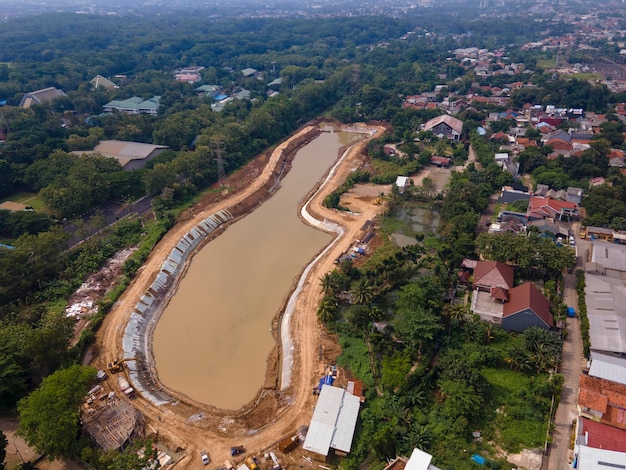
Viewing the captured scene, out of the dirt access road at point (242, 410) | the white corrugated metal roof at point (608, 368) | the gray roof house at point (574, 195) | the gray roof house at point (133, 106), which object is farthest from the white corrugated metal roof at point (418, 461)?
the gray roof house at point (133, 106)

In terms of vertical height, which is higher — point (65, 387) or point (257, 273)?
point (65, 387)

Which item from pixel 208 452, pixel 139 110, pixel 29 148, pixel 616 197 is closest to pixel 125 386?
pixel 208 452

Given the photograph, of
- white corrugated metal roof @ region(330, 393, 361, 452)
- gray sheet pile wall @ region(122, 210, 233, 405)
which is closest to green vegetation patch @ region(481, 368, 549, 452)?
white corrugated metal roof @ region(330, 393, 361, 452)

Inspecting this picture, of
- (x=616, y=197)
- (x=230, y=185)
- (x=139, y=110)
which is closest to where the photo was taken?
(x=616, y=197)

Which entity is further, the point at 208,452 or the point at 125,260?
the point at 125,260

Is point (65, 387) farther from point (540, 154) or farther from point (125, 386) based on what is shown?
point (540, 154)

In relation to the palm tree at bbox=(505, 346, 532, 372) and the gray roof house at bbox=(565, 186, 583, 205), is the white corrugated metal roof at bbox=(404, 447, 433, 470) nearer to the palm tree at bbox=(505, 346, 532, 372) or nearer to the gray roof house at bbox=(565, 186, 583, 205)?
the palm tree at bbox=(505, 346, 532, 372)

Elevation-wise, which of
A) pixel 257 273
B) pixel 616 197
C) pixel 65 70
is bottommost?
pixel 257 273
